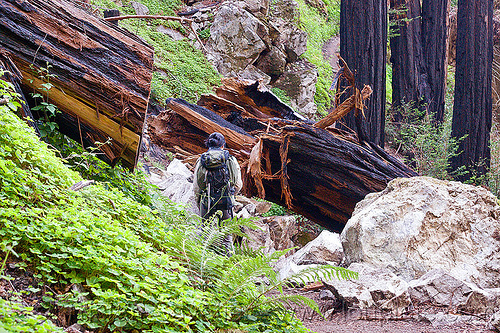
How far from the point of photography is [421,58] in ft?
42.8

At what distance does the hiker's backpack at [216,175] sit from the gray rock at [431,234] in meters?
1.84

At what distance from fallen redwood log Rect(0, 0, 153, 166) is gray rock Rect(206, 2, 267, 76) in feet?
39.0

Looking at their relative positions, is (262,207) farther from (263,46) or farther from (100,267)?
(263,46)

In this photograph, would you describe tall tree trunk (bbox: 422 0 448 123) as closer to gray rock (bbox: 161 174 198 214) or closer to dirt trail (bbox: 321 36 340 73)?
gray rock (bbox: 161 174 198 214)

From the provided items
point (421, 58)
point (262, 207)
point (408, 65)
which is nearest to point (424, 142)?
point (408, 65)

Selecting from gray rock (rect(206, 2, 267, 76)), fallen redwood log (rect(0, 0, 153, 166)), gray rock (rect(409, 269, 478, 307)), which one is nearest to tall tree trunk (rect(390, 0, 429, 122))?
gray rock (rect(206, 2, 267, 76))

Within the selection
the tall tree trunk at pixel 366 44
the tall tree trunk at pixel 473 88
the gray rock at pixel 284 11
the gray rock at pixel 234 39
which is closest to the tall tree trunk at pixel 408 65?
the tall tree trunk at pixel 473 88

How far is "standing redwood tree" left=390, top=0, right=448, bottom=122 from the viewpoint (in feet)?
41.5

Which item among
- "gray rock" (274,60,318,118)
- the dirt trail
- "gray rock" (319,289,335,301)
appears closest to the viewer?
"gray rock" (319,289,335,301)

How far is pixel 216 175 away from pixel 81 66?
7.70 feet

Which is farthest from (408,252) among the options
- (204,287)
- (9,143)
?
(9,143)

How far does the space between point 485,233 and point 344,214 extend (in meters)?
2.20

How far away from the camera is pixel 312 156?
6.44 m

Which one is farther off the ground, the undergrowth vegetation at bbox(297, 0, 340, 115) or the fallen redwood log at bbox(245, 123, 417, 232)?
the undergrowth vegetation at bbox(297, 0, 340, 115)
